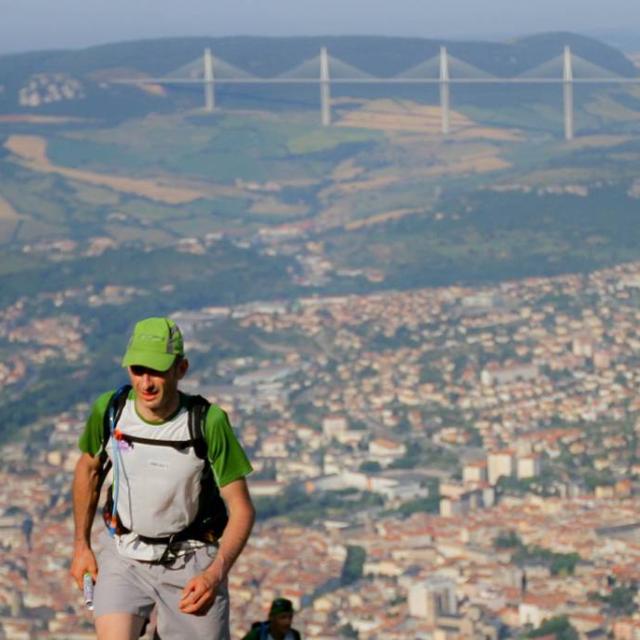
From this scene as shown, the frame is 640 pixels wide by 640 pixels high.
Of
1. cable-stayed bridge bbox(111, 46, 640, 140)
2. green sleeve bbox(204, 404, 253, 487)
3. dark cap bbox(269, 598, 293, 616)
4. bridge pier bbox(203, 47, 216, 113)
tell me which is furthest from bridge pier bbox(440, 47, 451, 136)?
green sleeve bbox(204, 404, 253, 487)

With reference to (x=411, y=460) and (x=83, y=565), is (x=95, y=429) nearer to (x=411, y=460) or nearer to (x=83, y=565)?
(x=83, y=565)

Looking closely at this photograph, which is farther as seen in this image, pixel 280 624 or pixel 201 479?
pixel 280 624

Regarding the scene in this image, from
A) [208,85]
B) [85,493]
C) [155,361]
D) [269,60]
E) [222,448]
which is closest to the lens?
[155,361]

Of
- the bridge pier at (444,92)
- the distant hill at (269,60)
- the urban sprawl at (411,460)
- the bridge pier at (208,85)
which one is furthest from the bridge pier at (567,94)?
the urban sprawl at (411,460)

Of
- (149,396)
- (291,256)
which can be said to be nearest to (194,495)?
(149,396)

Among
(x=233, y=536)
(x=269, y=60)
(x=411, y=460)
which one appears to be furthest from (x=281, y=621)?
(x=269, y=60)

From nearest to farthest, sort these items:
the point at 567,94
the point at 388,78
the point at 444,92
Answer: the point at 567,94
the point at 444,92
the point at 388,78

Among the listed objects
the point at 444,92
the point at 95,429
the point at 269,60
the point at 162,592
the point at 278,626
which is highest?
the point at 269,60
